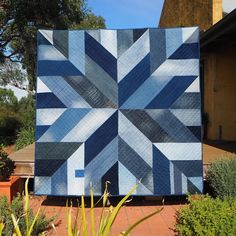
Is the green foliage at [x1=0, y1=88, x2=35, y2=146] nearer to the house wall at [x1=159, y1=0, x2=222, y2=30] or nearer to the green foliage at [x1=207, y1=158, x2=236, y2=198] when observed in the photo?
the house wall at [x1=159, y1=0, x2=222, y2=30]

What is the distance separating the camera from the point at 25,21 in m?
13.9

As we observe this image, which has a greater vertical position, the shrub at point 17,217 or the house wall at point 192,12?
the house wall at point 192,12

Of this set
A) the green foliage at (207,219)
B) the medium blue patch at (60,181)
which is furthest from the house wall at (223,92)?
the green foliage at (207,219)

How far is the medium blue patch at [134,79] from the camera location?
6.65m

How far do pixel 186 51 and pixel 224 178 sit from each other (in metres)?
1.83

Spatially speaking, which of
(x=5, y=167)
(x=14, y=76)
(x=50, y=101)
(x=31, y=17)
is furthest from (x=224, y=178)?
(x=14, y=76)

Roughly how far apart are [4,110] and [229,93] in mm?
13468

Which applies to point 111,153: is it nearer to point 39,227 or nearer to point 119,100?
point 119,100

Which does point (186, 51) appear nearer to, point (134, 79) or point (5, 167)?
point (134, 79)

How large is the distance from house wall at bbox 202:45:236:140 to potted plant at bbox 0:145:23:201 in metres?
7.13

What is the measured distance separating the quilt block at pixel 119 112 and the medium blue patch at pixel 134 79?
0.05 ft

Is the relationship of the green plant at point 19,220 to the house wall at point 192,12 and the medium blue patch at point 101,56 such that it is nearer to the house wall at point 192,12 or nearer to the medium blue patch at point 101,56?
the medium blue patch at point 101,56

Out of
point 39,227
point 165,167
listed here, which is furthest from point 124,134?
point 39,227

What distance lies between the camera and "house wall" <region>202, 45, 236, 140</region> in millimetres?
13070
